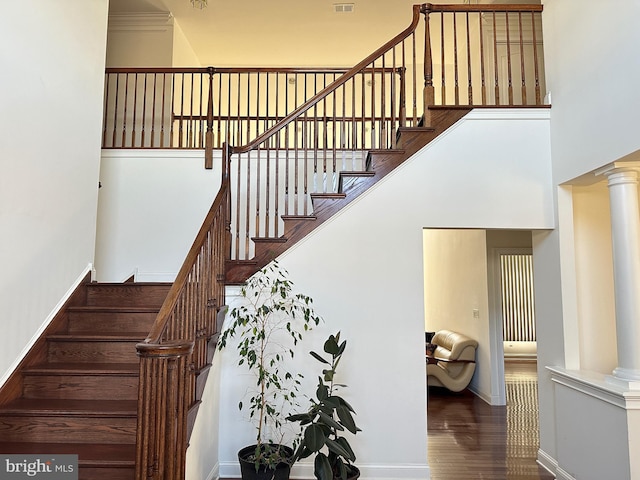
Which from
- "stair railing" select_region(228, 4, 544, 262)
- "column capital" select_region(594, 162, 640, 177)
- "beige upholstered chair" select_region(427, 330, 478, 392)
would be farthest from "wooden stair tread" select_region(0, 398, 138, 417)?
"beige upholstered chair" select_region(427, 330, 478, 392)

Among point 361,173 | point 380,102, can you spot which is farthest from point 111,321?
point 380,102

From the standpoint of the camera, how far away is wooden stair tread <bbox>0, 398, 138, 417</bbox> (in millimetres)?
2484

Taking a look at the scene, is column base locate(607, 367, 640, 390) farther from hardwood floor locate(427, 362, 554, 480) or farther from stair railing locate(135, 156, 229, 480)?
stair railing locate(135, 156, 229, 480)

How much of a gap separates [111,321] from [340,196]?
6.65 ft

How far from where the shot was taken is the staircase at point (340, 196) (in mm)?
3451

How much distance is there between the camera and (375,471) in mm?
3303

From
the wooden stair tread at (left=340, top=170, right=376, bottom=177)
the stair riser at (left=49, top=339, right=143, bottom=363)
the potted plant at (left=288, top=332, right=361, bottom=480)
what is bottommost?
the potted plant at (left=288, top=332, right=361, bottom=480)

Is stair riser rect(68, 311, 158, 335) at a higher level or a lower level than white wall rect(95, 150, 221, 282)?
lower

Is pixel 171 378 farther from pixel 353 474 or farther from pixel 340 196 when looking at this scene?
pixel 340 196

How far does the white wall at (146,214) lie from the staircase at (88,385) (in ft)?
3.68

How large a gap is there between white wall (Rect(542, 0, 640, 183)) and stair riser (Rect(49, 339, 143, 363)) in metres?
3.50

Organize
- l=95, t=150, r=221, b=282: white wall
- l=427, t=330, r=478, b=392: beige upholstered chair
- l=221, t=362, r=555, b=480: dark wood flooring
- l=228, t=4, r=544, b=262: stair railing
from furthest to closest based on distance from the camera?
l=427, t=330, r=478, b=392: beige upholstered chair, l=95, t=150, r=221, b=282: white wall, l=228, t=4, r=544, b=262: stair railing, l=221, t=362, r=555, b=480: dark wood flooring

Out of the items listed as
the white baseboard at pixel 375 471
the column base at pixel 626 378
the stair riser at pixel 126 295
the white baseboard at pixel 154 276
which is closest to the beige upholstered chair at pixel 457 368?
the white baseboard at pixel 375 471

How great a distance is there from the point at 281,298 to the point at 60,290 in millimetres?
1653
